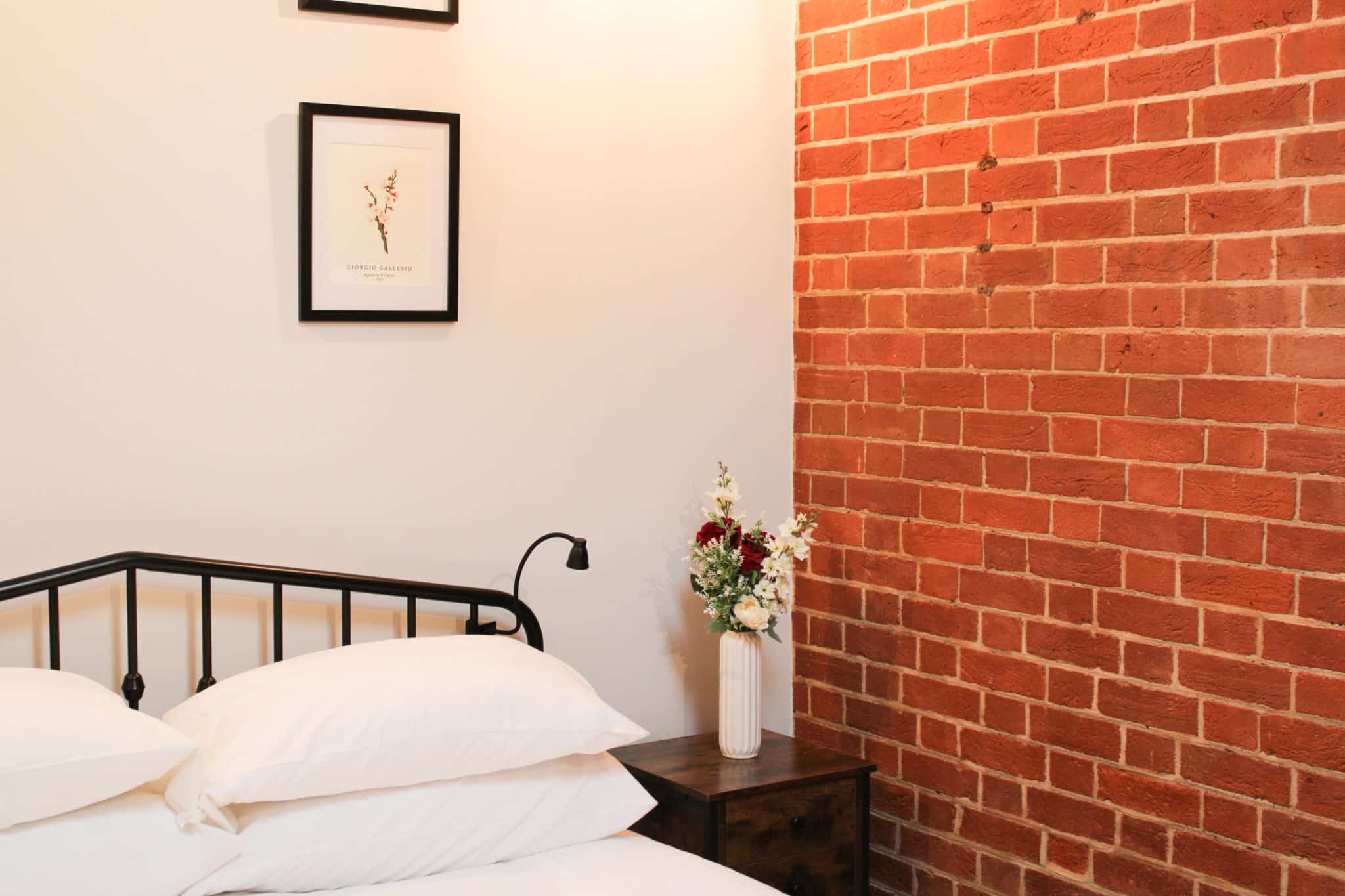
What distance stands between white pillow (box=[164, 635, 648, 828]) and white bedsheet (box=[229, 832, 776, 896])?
0.51ft

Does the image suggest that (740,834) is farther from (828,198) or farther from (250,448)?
(828,198)

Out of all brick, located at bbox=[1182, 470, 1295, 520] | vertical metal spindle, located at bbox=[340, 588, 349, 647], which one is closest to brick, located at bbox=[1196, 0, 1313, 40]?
brick, located at bbox=[1182, 470, 1295, 520]

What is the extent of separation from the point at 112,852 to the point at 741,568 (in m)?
1.32

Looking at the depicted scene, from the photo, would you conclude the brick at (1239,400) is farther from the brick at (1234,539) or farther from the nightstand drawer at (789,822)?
the nightstand drawer at (789,822)

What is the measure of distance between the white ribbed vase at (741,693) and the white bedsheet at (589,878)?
57 centimetres

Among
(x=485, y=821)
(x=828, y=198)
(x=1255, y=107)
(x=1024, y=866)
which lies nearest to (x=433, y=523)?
(x=485, y=821)

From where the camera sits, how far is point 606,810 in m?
2.17

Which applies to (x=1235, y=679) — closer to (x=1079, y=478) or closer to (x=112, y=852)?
(x=1079, y=478)

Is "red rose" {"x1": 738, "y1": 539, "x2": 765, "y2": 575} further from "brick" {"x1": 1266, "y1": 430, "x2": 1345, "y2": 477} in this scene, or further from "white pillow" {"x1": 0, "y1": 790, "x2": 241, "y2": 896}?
"white pillow" {"x1": 0, "y1": 790, "x2": 241, "y2": 896}

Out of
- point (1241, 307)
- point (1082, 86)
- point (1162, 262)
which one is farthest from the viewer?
point (1082, 86)

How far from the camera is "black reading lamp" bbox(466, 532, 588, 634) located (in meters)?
2.49

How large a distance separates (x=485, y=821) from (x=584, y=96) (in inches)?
60.1

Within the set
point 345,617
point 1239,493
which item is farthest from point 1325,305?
point 345,617

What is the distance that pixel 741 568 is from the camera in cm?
268
